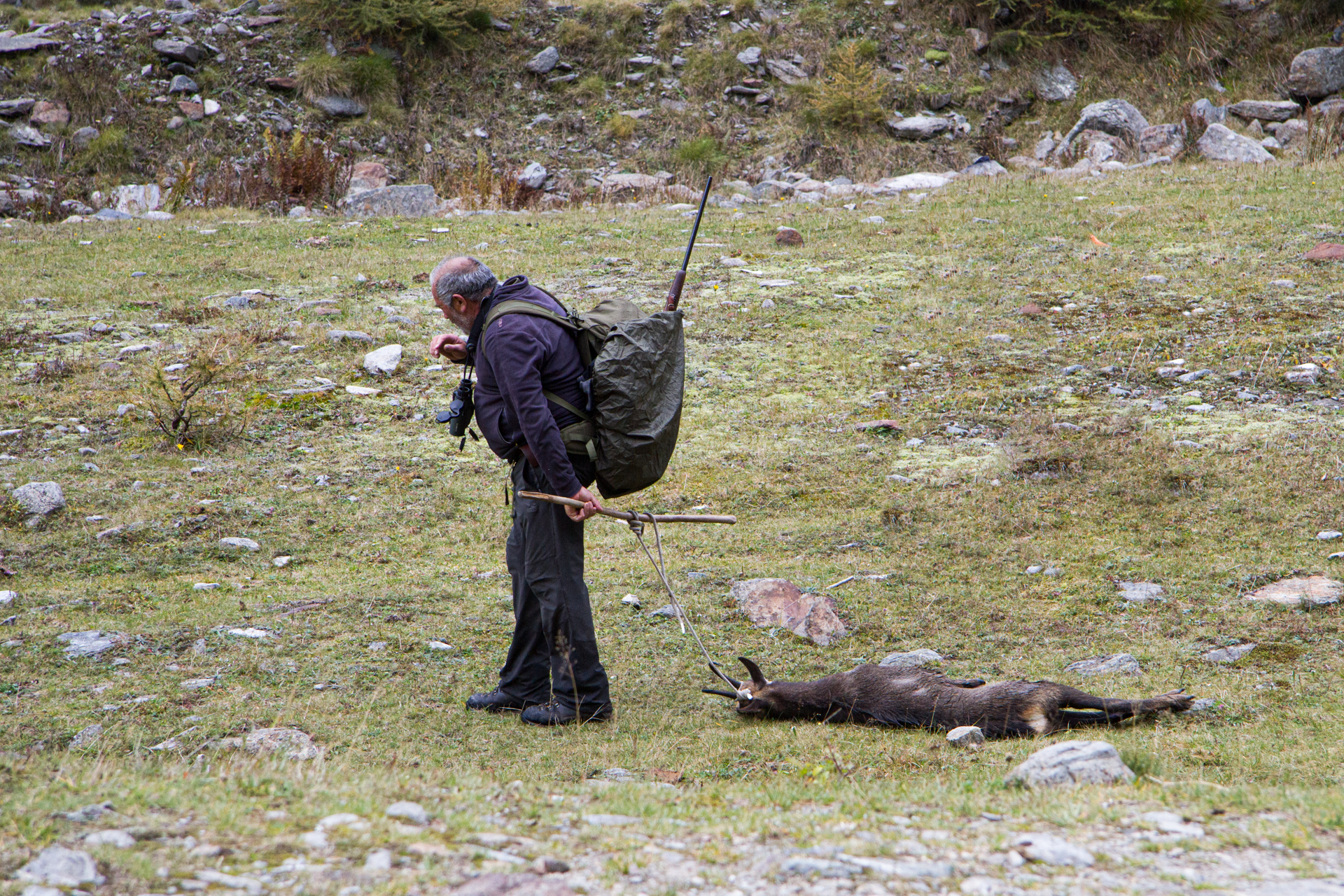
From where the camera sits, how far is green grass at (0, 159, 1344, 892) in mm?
3412

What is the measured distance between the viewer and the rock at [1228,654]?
174 inches

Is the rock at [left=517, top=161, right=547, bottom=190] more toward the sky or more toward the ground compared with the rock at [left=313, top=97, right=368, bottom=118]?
more toward the ground

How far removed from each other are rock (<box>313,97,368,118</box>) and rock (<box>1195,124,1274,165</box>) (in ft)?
46.7

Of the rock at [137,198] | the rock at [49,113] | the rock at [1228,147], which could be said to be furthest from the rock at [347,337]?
the rock at [49,113]

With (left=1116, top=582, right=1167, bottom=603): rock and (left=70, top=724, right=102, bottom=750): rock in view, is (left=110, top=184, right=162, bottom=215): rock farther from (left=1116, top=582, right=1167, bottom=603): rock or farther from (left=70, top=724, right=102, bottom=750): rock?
(left=1116, top=582, right=1167, bottom=603): rock

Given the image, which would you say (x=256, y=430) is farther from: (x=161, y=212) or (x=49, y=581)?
(x=161, y=212)

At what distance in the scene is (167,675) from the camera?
4.39 m

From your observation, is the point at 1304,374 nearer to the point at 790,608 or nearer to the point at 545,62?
the point at 790,608

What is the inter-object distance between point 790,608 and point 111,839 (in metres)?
3.47

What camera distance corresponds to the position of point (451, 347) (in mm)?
4348

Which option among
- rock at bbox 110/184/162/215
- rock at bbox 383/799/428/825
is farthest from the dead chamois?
rock at bbox 110/184/162/215

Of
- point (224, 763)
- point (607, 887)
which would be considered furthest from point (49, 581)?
point (607, 887)

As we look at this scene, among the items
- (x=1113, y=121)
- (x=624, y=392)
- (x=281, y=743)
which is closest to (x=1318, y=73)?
(x=1113, y=121)

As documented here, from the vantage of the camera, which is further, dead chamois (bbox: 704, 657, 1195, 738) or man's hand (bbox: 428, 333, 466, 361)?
man's hand (bbox: 428, 333, 466, 361)
